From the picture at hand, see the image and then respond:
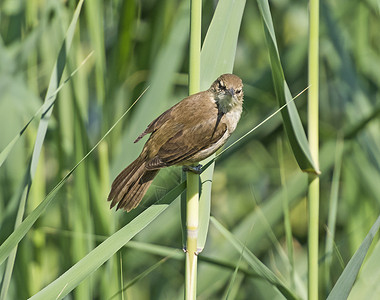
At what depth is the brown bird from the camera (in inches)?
76.2

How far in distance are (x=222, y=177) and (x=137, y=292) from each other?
0.75 meters

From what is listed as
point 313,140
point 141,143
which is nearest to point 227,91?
point 141,143

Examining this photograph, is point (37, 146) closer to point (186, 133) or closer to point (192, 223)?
point (192, 223)

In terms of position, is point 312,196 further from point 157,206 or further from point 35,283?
point 35,283

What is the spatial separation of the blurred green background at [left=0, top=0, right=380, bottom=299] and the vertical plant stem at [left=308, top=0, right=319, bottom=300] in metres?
0.33

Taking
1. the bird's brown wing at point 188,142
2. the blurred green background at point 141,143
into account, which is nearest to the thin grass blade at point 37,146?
the blurred green background at point 141,143

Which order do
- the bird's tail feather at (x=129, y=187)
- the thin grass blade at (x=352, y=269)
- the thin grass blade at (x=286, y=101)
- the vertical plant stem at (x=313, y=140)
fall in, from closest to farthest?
the thin grass blade at (x=352, y=269) → the thin grass blade at (x=286, y=101) → the vertical plant stem at (x=313, y=140) → the bird's tail feather at (x=129, y=187)

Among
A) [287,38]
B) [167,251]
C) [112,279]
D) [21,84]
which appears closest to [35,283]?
[112,279]

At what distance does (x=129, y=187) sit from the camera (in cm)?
187

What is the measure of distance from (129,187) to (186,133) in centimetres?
31

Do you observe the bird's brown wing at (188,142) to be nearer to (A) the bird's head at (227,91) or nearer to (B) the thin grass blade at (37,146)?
(A) the bird's head at (227,91)

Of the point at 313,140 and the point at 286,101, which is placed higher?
the point at 286,101

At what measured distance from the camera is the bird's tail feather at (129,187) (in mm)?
1840

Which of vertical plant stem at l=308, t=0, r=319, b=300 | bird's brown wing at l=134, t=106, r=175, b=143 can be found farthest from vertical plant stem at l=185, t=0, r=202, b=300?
bird's brown wing at l=134, t=106, r=175, b=143
